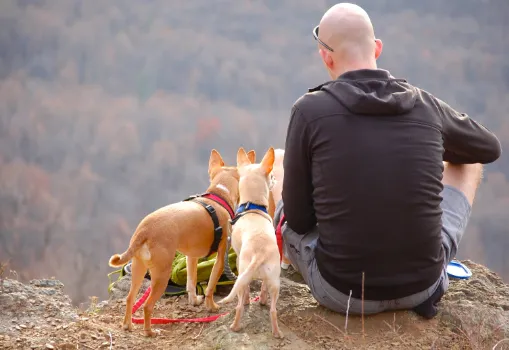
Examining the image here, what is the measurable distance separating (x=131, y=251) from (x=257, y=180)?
34.6 inches

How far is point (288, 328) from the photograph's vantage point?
10.9 feet

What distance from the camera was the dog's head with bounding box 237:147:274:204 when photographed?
346 cm

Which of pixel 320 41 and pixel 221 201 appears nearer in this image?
pixel 320 41

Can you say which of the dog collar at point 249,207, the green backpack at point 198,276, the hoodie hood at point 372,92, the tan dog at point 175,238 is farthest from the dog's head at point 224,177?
the hoodie hood at point 372,92

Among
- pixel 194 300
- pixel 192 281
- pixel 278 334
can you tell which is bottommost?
pixel 194 300

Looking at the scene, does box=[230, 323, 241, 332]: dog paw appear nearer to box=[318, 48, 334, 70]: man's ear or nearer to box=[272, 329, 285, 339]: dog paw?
box=[272, 329, 285, 339]: dog paw

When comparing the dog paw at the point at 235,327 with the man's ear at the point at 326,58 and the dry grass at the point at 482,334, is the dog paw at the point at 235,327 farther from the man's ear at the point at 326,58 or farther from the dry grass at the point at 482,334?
the man's ear at the point at 326,58

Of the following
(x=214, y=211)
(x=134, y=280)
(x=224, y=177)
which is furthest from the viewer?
(x=224, y=177)

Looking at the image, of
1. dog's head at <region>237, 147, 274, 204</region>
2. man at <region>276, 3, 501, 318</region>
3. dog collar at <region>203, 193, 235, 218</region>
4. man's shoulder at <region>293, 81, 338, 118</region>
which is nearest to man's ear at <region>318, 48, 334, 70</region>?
man at <region>276, 3, 501, 318</region>

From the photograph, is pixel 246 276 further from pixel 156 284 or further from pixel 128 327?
pixel 128 327

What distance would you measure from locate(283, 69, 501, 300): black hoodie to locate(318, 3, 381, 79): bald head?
18cm

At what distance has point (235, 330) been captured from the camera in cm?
316

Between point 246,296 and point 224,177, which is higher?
point 224,177

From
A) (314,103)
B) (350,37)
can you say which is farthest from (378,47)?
(314,103)
